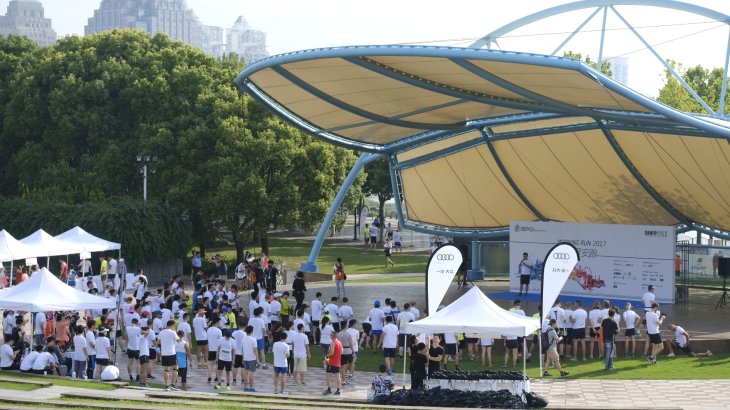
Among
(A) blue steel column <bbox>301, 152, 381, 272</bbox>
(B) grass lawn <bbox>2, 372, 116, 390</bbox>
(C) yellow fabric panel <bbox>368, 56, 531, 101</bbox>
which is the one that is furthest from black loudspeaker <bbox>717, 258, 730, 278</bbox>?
(B) grass lawn <bbox>2, 372, 116, 390</bbox>

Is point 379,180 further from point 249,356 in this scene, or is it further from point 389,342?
point 249,356

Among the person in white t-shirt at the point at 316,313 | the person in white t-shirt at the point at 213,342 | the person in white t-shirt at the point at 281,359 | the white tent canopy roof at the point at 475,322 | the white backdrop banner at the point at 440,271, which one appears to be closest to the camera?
the white tent canopy roof at the point at 475,322

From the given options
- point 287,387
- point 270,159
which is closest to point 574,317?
point 287,387

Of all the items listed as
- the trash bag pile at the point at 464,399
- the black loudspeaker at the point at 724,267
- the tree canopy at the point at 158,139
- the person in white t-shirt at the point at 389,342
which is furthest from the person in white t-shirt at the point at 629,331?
the tree canopy at the point at 158,139

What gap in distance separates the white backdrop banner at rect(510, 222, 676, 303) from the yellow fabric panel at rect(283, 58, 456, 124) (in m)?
7.46

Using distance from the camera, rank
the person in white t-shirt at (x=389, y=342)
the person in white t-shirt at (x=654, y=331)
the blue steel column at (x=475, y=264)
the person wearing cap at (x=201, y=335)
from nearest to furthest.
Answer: the person in white t-shirt at (x=389, y=342) → the person wearing cap at (x=201, y=335) → the person in white t-shirt at (x=654, y=331) → the blue steel column at (x=475, y=264)

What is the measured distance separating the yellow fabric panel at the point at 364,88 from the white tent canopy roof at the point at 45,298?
8.41 m

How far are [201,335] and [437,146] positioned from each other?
17.0 metres

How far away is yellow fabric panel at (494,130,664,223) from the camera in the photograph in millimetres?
35875

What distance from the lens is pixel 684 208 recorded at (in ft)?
120

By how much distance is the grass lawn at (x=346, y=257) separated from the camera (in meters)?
52.1

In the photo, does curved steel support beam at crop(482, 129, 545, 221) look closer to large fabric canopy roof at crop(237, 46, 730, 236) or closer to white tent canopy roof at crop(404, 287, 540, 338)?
large fabric canopy roof at crop(237, 46, 730, 236)

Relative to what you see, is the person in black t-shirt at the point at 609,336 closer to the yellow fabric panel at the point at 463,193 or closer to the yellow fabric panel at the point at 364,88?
the yellow fabric panel at the point at 364,88

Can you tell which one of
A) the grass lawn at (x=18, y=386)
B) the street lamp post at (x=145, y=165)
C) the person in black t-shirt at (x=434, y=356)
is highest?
the street lamp post at (x=145, y=165)
